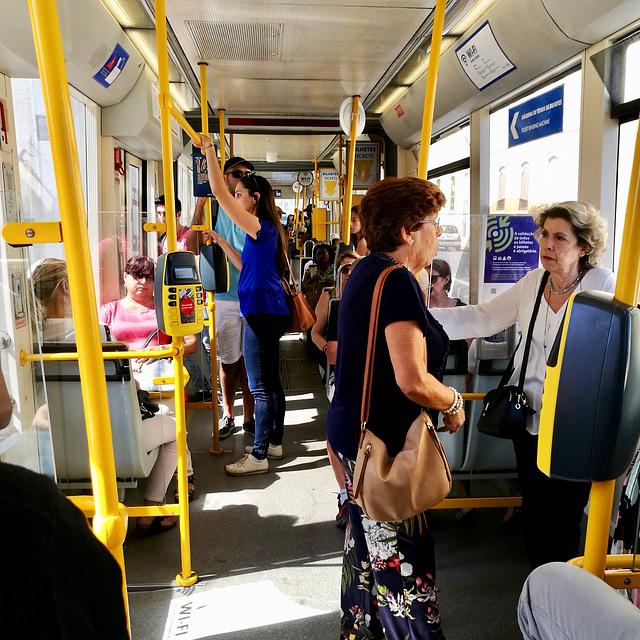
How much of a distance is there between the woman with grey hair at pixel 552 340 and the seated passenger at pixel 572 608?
3.92 feet

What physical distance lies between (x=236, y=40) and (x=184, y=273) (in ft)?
7.42

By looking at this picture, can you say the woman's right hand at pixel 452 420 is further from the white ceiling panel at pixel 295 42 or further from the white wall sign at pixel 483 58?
the white wall sign at pixel 483 58

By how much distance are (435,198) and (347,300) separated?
41 centimetres

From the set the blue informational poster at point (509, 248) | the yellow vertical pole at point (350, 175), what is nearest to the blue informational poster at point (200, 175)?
the yellow vertical pole at point (350, 175)

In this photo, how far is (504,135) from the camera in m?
5.52

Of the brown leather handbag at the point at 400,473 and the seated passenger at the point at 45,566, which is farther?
the brown leather handbag at the point at 400,473

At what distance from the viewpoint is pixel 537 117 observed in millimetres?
4723

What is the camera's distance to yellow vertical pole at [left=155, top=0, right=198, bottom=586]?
2297 millimetres

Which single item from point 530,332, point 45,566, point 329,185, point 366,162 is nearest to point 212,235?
point 530,332

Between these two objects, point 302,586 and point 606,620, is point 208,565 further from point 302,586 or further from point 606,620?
point 606,620

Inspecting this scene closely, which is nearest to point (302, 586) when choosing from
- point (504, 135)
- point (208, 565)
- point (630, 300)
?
point (208, 565)

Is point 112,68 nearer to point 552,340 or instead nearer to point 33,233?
point 552,340

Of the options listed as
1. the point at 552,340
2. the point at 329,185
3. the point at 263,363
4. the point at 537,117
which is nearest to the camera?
the point at 552,340

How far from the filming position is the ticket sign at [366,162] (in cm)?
782
